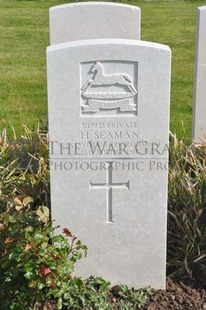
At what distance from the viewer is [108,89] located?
3.98 m

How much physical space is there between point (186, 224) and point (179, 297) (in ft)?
1.65

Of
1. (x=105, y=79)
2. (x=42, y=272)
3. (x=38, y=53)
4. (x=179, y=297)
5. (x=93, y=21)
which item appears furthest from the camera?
(x=38, y=53)

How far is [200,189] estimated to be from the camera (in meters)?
4.75

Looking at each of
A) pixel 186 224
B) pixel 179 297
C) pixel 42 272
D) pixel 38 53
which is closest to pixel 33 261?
pixel 42 272

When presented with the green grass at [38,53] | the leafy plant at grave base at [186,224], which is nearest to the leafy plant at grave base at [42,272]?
the leafy plant at grave base at [186,224]

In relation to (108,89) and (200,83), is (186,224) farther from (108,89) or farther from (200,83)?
(200,83)

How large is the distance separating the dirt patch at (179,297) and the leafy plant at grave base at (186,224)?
9 cm

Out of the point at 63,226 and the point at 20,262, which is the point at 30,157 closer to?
the point at 63,226

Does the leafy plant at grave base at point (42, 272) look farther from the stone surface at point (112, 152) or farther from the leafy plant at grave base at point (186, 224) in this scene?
the leafy plant at grave base at point (186, 224)

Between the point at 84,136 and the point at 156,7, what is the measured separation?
11.3 m

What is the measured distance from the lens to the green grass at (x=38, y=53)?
26.2 ft

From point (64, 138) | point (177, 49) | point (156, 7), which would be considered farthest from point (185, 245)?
point (156, 7)

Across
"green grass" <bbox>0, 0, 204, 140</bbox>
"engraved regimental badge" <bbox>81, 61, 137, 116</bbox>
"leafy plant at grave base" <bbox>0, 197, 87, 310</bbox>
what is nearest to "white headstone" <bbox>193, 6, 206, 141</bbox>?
"green grass" <bbox>0, 0, 204, 140</bbox>

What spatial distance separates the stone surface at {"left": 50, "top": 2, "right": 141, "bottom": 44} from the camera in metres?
6.02
